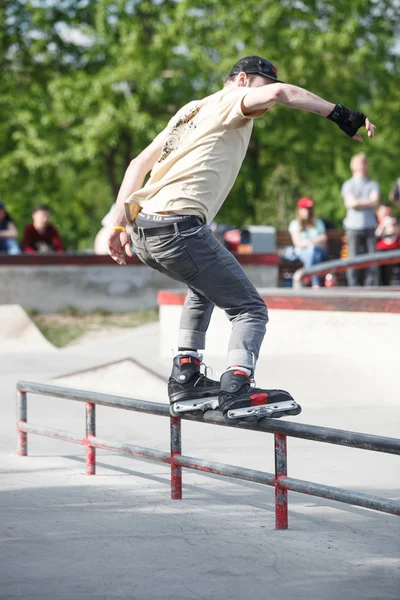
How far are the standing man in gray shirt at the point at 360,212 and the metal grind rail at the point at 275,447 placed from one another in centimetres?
799

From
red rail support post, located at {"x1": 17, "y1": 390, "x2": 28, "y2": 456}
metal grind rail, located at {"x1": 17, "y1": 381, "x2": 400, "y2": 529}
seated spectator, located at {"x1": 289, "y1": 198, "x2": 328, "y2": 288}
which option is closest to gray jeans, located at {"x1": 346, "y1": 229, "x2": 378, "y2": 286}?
seated spectator, located at {"x1": 289, "y1": 198, "x2": 328, "y2": 288}

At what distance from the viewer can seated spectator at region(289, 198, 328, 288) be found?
605 inches

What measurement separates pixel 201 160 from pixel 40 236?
12.3 m

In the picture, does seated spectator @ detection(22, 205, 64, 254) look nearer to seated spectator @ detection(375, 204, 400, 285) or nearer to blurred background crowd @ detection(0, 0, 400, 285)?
seated spectator @ detection(375, 204, 400, 285)

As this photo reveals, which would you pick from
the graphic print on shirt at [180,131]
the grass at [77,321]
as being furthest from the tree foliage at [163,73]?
the graphic print on shirt at [180,131]

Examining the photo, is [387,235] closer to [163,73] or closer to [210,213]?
[210,213]

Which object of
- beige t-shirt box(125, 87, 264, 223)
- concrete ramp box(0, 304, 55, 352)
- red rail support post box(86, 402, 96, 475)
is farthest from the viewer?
concrete ramp box(0, 304, 55, 352)

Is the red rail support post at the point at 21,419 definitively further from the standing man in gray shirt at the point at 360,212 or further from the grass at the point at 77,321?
the standing man in gray shirt at the point at 360,212

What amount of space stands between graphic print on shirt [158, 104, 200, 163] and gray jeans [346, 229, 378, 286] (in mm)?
9055

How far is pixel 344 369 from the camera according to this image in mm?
9211

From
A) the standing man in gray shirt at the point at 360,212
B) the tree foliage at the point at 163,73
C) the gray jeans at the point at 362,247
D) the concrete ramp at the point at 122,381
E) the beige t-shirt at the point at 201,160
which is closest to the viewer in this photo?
the beige t-shirt at the point at 201,160

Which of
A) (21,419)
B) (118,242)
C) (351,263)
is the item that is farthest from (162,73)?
(118,242)

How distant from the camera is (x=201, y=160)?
4730 mm

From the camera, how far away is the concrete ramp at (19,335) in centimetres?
1311
